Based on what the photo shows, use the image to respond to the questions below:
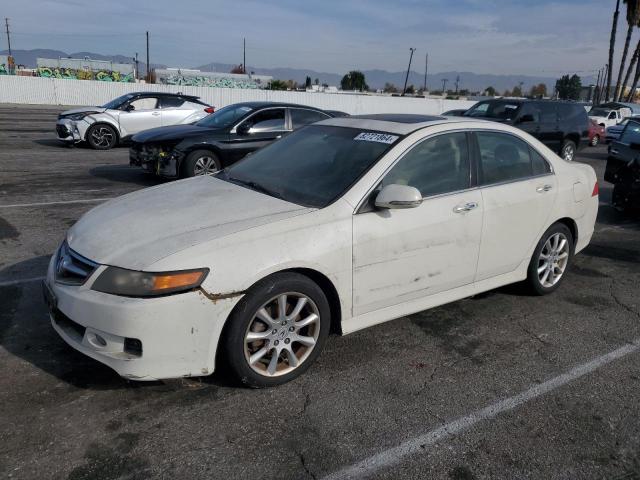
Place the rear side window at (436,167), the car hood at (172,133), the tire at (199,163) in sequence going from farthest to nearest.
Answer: the car hood at (172,133), the tire at (199,163), the rear side window at (436,167)

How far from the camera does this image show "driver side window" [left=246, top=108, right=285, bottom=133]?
967cm

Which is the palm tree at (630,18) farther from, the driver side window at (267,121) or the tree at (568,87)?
the tree at (568,87)

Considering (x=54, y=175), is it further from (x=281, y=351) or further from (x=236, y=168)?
(x=281, y=351)

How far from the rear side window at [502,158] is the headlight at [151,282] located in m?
2.44

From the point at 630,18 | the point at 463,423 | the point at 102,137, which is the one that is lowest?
the point at 463,423

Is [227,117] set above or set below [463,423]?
above

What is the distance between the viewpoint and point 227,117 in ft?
32.7

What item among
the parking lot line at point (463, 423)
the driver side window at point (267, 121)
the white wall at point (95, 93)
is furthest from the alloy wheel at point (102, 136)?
the white wall at point (95, 93)

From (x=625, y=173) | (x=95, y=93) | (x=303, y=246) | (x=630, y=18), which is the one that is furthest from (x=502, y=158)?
(x=630, y=18)

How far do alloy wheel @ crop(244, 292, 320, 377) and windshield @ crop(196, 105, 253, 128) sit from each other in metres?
6.92

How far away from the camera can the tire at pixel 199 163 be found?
9133 millimetres

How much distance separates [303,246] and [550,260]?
276 centimetres

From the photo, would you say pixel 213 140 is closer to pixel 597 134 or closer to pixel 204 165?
pixel 204 165

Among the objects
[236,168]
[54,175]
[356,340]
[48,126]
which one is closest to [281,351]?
[356,340]
